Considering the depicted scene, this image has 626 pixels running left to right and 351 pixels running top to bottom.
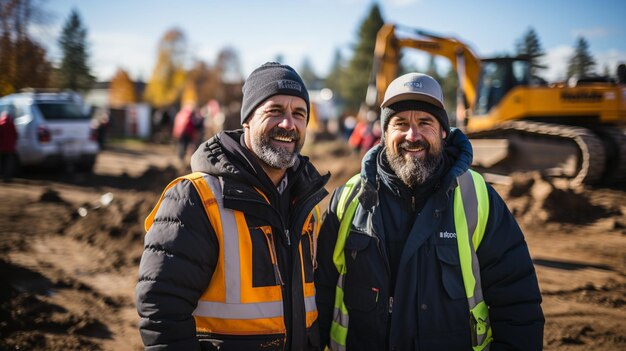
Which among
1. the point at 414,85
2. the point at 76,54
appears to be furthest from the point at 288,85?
the point at 76,54

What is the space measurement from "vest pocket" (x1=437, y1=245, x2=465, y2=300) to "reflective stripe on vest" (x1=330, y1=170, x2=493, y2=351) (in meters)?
0.03

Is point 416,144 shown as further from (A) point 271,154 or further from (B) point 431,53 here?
(B) point 431,53

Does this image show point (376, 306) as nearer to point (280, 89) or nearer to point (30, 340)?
point (280, 89)

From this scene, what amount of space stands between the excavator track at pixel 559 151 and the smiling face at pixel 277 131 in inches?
368

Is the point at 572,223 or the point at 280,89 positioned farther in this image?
the point at 572,223

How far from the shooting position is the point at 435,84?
2.71 m

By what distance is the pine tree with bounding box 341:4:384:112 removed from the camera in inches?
2085

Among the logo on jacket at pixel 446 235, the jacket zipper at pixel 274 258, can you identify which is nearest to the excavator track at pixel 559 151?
the logo on jacket at pixel 446 235

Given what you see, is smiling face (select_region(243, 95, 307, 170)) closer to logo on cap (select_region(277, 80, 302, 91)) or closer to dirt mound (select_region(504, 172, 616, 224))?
logo on cap (select_region(277, 80, 302, 91))

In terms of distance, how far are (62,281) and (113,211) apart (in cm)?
306

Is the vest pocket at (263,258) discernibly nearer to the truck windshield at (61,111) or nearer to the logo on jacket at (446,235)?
the logo on jacket at (446,235)

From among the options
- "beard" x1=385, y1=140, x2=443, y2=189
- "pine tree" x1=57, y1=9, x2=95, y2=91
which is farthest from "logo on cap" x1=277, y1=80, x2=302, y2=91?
"pine tree" x1=57, y1=9, x2=95, y2=91

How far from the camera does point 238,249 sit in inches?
84.7

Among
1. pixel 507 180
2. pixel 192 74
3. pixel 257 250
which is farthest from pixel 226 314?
pixel 192 74
